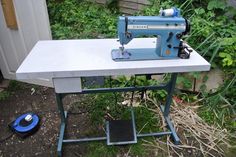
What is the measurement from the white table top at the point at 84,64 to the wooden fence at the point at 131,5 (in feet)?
6.74

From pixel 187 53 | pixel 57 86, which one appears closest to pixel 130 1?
pixel 187 53

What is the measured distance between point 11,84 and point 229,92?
2.54 m

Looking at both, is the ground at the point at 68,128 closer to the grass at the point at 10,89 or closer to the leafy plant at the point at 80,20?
the grass at the point at 10,89

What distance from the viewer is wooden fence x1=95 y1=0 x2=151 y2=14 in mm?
3498

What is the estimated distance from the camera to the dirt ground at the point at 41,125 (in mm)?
1995

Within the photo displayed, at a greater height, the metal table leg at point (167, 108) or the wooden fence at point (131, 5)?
the wooden fence at point (131, 5)

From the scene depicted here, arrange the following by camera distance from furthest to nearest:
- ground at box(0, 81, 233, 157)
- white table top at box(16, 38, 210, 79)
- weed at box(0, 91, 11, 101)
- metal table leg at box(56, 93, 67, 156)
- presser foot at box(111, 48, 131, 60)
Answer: weed at box(0, 91, 11, 101)
ground at box(0, 81, 233, 157)
metal table leg at box(56, 93, 67, 156)
presser foot at box(111, 48, 131, 60)
white table top at box(16, 38, 210, 79)

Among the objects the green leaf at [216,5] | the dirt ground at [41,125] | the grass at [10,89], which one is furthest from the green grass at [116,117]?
the green leaf at [216,5]

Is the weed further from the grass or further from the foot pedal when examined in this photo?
the foot pedal

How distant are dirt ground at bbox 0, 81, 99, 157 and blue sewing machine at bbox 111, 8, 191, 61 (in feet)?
3.36

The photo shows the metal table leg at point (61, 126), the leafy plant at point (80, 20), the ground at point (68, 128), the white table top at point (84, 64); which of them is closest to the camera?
the white table top at point (84, 64)

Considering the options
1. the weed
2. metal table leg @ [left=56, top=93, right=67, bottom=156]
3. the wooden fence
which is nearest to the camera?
metal table leg @ [left=56, top=93, right=67, bottom=156]

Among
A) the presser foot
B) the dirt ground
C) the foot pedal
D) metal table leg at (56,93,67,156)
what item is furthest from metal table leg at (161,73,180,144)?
metal table leg at (56,93,67,156)

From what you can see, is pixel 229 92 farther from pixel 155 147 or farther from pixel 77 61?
pixel 77 61
